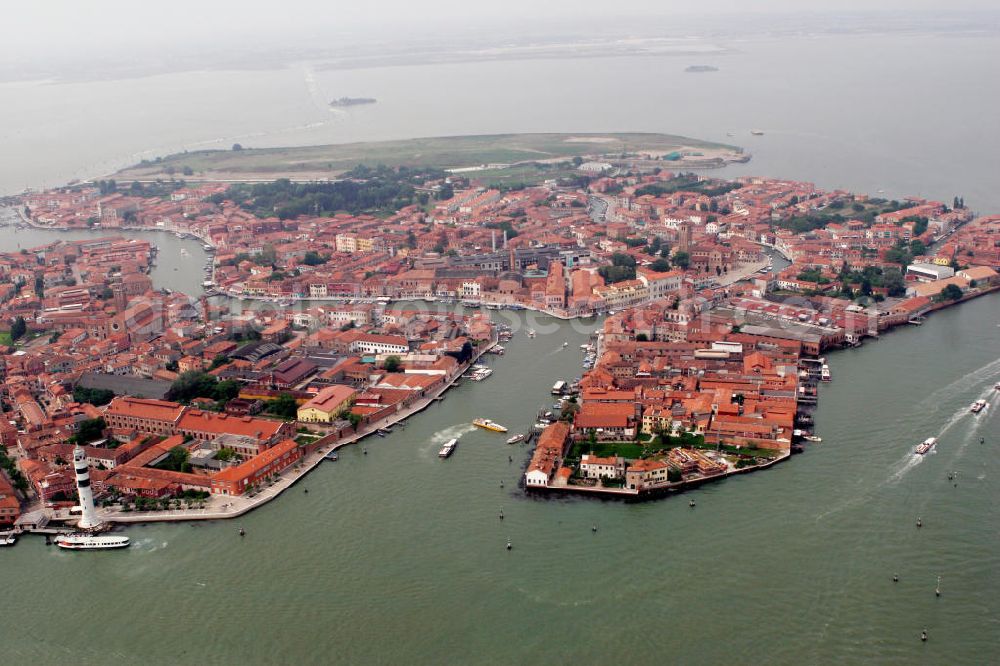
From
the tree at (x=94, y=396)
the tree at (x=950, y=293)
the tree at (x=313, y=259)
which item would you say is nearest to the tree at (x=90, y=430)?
the tree at (x=94, y=396)

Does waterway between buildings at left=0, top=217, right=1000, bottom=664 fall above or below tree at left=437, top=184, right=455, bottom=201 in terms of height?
below

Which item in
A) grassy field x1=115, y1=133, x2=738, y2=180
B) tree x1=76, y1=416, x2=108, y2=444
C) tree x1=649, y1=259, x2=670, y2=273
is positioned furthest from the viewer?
grassy field x1=115, y1=133, x2=738, y2=180

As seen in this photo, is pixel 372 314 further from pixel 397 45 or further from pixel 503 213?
pixel 397 45

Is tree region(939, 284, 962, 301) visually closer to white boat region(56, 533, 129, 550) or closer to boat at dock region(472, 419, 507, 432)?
boat at dock region(472, 419, 507, 432)

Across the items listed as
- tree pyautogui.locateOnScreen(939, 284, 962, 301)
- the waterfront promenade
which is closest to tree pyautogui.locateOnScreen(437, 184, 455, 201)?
tree pyautogui.locateOnScreen(939, 284, 962, 301)

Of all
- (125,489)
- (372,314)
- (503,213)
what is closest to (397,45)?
(503,213)
